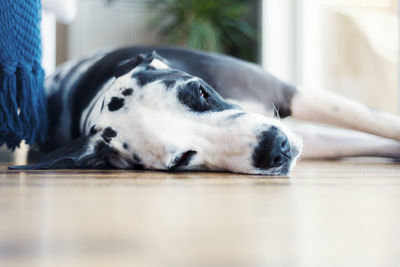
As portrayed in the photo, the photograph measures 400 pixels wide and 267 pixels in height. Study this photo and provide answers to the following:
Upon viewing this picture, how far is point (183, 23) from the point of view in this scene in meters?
6.42

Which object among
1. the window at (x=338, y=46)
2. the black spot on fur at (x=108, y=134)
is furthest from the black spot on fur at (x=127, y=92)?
the window at (x=338, y=46)

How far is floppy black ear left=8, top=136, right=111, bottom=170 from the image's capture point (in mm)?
1590

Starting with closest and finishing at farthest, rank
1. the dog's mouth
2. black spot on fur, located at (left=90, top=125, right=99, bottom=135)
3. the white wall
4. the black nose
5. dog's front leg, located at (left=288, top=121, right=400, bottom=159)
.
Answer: the black nose, the dog's mouth, black spot on fur, located at (left=90, top=125, right=99, bottom=135), dog's front leg, located at (left=288, top=121, right=400, bottom=159), the white wall

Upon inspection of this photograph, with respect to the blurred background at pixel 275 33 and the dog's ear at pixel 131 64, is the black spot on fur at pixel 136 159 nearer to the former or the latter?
the dog's ear at pixel 131 64

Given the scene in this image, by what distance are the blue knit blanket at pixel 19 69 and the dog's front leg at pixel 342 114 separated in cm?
112

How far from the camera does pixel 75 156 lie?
1.60 meters

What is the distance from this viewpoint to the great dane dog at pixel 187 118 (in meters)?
1.50

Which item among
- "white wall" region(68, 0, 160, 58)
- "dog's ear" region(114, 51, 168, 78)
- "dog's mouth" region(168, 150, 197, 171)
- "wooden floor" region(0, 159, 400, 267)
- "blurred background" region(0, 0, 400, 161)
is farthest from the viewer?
"white wall" region(68, 0, 160, 58)

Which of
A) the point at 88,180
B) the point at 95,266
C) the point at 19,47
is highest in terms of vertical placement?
the point at 19,47

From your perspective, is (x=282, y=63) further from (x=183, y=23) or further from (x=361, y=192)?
(x=361, y=192)

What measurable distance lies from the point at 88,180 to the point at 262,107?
2.95ft

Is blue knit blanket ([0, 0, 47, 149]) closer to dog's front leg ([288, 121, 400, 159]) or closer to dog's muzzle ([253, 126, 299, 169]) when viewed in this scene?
dog's muzzle ([253, 126, 299, 169])

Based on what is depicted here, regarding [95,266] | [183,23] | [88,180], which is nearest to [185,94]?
[88,180]

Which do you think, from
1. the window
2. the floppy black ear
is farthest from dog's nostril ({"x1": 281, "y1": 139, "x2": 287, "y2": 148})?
the window
